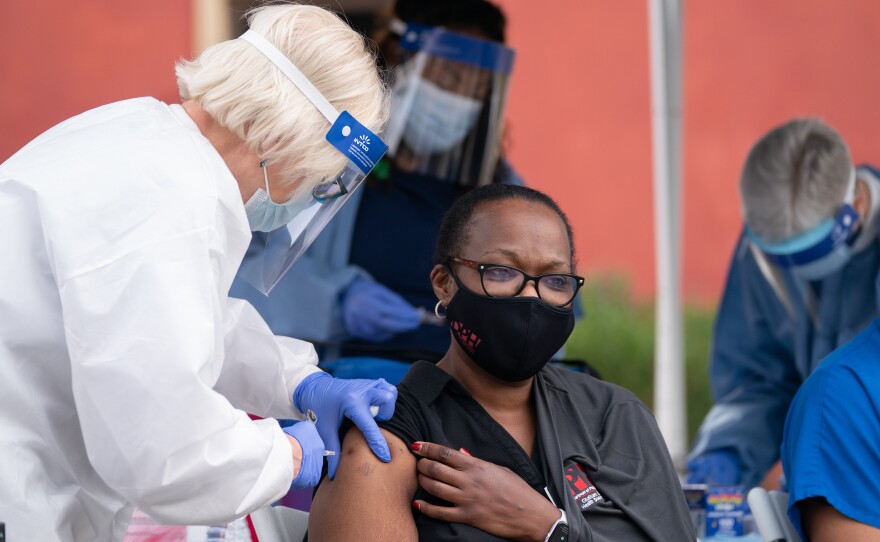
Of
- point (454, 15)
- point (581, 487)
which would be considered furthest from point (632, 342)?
point (581, 487)

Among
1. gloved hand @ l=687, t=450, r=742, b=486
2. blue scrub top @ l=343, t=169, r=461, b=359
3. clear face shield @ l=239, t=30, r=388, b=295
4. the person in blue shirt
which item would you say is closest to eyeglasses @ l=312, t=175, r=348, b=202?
clear face shield @ l=239, t=30, r=388, b=295

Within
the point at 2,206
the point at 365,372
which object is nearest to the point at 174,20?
the point at 365,372

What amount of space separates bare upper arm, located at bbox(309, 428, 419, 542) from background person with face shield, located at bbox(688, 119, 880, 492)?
5.88ft

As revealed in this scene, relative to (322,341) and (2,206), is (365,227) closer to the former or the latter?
(322,341)

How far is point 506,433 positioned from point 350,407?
35 cm

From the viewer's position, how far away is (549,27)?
254 inches

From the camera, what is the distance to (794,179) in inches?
135

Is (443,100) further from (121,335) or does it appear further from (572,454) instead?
(121,335)

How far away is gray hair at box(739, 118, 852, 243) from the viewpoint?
3.33 metres

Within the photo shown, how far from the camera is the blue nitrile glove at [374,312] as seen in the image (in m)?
3.20

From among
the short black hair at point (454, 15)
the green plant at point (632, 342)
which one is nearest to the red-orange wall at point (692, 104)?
the green plant at point (632, 342)

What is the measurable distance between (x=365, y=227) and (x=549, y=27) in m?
3.44

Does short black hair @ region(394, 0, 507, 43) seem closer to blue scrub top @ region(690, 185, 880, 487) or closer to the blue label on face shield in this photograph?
blue scrub top @ region(690, 185, 880, 487)

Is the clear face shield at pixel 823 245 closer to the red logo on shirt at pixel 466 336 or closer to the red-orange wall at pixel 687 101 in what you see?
the red logo on shirt at pixel 466 336
